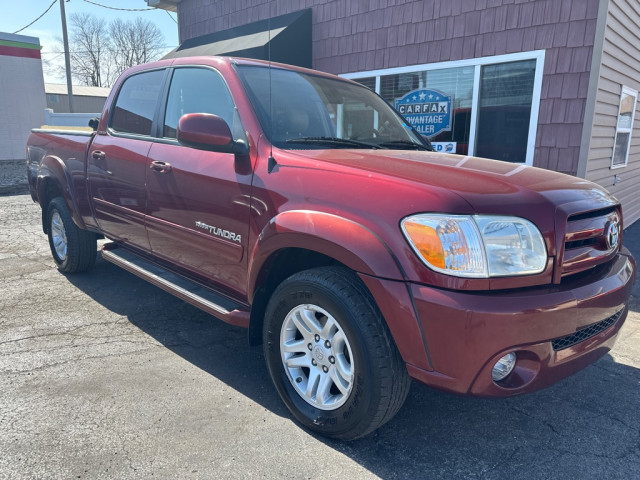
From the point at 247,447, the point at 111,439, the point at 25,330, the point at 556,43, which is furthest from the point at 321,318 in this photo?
the point at 556,43

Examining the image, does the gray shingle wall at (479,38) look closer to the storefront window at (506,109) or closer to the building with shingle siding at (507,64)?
the building with shingle siding at (507,64)

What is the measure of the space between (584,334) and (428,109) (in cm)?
579

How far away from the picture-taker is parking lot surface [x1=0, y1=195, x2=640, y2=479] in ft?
7.25

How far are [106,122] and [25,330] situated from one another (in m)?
1.78

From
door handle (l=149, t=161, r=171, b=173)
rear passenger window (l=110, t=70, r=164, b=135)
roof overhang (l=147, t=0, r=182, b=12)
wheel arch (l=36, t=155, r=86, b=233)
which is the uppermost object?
roof overhang (l=147, t=0, r=182, b=12)

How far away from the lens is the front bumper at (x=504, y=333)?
188 centimetres

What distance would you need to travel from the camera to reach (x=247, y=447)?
7.65ft

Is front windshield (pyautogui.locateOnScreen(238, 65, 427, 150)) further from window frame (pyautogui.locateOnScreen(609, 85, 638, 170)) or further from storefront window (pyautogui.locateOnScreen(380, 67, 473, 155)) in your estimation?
window frame (pyautogui.locateOnScreen(609, 85, 638, 170))

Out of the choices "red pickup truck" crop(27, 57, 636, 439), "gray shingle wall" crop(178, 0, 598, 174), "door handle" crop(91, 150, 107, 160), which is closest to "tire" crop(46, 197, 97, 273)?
"door handle" crop(91, 150, 107, 160)

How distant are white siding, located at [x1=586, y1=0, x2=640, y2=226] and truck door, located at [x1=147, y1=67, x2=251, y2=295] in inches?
204

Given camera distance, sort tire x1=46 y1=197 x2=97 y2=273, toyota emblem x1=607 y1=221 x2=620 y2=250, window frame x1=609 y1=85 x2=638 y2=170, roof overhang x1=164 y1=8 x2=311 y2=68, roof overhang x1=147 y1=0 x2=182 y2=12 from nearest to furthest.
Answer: toyota emblem x1=607 y1=221 x2=620 y2=250
tire x1=46 y1=197 x2=97 y2=273
window frame x1=609 y1=85 x2=638 y2=170
roof overhang x1=164 y1=8 x2=311 y2=68
roof overhang x1=147 y1=0 x2=182 y2=12

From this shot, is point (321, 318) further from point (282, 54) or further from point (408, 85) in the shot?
point (282, 54)

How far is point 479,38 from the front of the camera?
22.1ft

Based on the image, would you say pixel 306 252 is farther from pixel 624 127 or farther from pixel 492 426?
pixel 624 127
